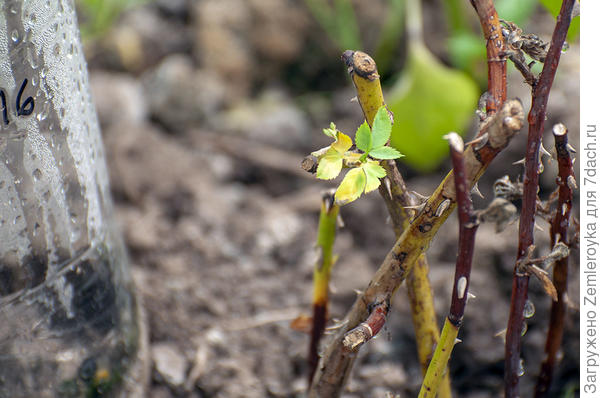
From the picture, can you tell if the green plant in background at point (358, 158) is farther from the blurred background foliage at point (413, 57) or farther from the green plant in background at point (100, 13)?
the green plant in background at point (100, 13)

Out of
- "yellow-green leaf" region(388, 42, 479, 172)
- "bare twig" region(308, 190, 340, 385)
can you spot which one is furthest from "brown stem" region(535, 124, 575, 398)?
"yellow-green leaf" region(388, 42, 479, 172)

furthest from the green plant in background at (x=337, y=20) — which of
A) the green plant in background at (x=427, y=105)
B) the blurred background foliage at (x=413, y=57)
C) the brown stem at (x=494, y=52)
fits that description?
the brown stem at (x=494, y=52)

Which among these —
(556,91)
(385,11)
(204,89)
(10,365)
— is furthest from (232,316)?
(385,11)

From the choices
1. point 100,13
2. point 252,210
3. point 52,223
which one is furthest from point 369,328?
point 100,13

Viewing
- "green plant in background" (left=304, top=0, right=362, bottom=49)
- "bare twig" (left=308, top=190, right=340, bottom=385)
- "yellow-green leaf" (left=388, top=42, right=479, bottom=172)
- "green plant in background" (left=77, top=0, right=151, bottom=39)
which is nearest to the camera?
"bare twig" (left=308, top=190, right=340, bottom=385)

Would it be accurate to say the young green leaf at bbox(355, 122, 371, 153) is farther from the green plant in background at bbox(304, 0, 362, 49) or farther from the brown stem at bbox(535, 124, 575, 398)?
the green plant in background at bbox(304, 0, 362, 49)

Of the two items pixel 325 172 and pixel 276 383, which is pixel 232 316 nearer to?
pixel 276 383
